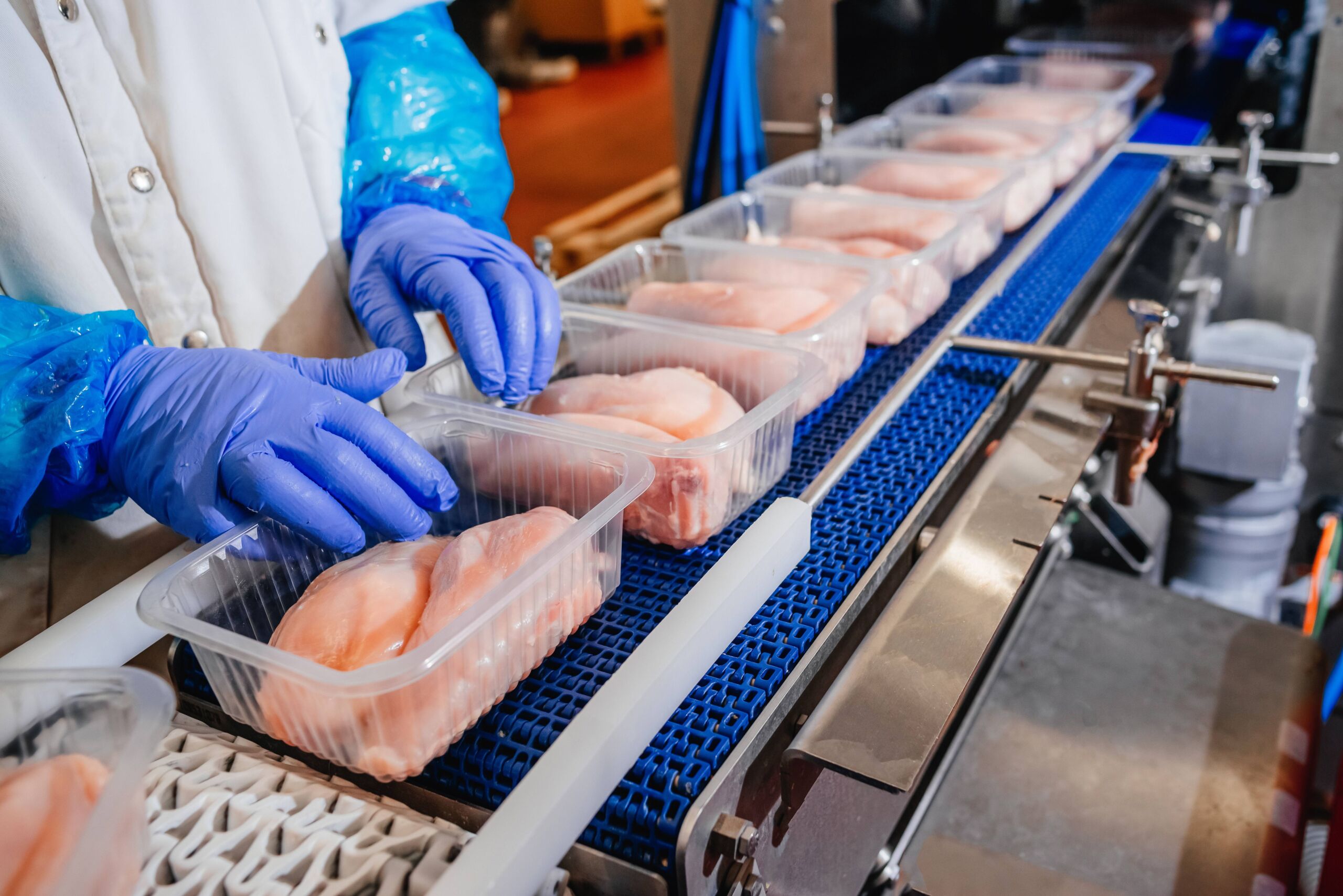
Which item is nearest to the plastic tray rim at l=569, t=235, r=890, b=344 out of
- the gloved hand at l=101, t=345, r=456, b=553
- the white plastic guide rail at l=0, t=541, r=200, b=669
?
the gloved hand at l=101, t=345, r=456, b=553

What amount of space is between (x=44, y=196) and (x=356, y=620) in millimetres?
712

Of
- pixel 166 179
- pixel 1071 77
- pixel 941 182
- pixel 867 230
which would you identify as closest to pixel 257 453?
pixel 166 179

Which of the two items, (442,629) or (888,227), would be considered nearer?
(442,629)

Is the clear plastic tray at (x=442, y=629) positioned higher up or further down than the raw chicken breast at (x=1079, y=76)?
further down

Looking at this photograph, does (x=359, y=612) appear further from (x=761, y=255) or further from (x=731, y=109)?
(x=731, y=109)

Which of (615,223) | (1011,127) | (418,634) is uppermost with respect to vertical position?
(1011,127)

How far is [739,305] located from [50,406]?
881mm

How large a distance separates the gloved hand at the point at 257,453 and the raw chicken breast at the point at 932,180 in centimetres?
124

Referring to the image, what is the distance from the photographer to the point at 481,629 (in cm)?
80

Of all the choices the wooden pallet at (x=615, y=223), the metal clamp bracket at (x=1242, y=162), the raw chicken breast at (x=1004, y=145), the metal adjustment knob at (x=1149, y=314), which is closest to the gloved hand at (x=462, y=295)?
the metal adjustment knob at (x=1149, y=314)

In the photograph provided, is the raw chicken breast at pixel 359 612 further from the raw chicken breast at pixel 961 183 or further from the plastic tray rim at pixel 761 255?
the raw chicken breast at pixel 961 183

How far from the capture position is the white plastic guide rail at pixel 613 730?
623 mm

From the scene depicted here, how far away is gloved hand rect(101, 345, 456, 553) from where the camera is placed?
944 mm

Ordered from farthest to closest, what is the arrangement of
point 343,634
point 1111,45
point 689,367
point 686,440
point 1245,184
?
1. point 1111,45
2. point 1245,184
3. point 689,367
4. point 686,440
5. point 343,634
